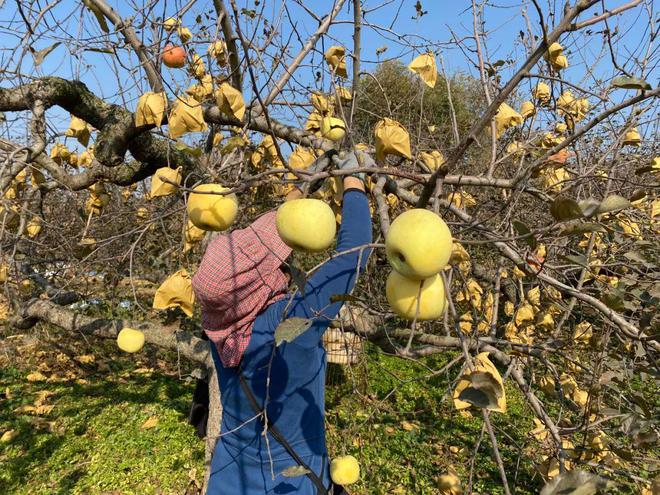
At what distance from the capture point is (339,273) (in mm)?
1446

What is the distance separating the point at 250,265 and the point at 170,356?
4668 millimetres

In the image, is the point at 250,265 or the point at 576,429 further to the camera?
the point at 250,265

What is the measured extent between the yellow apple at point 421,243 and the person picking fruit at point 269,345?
53 cm

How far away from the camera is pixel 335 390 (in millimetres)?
4570

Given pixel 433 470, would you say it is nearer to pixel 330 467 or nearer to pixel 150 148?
pixel 330 467

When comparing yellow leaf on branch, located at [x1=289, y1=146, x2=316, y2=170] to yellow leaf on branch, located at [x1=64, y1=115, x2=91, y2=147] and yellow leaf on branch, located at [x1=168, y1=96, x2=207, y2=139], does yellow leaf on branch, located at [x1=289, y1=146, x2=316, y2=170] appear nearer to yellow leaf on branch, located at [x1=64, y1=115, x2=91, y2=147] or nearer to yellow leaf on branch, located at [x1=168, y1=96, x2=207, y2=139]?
yellow leaf on branch, located at [x1=168, y1=96, x2=207, y2=139]

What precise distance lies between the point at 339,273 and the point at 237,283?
360 millimetres

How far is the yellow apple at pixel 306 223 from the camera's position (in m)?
0.96

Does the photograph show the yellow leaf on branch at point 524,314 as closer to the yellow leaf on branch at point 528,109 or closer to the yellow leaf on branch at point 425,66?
the yellow leaf on branch at point 528,109

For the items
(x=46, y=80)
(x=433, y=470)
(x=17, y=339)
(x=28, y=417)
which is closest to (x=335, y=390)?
(x=433, y=470)

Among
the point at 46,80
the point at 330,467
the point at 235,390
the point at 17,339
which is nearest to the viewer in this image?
the point at 235,390

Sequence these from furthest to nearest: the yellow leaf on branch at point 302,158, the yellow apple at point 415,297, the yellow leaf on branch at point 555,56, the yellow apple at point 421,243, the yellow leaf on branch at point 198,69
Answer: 1. the yellow leaf on branch at point 198,69
2. the yellow leaf on branch at point 302,158
3. the yellow leaf on branch at point 555,56
4. the yellow apple at point 415,297
5. the yellow apple at point 421,243

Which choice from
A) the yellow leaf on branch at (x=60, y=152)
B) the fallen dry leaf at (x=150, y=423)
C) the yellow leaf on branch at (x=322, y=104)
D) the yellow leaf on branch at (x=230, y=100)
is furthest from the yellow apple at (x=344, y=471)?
the yellow leaf on branch at (x=60, y=152)

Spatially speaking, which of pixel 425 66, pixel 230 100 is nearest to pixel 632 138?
pixel 425 66
